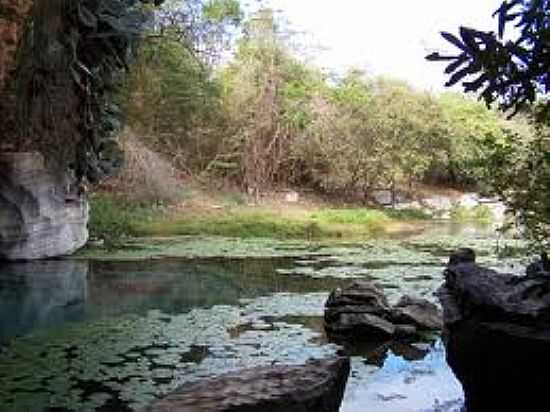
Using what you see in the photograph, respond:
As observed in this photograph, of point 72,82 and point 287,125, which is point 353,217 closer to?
point 287,125

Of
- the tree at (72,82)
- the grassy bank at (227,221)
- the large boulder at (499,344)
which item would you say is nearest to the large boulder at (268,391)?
the large boulder at (499,344)

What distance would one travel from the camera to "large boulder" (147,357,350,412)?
466 centimetres

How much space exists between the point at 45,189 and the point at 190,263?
342 centimetres

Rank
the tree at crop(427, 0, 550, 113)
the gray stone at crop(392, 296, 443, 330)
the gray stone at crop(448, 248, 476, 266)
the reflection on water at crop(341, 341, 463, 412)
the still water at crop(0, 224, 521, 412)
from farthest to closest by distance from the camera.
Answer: the gray stone at crop(392, 296, 443, 330), the gray stone at crop(448, 248, 476, 266), the still water at crop(0, 224, 521, 412), the reflection on water at crop(341, 341, 463, 412), the tree at crop(427, 0, 550, 113)

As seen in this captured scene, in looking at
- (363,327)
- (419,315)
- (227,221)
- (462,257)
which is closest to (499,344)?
(462,257)

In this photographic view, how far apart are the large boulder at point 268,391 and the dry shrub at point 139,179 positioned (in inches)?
715

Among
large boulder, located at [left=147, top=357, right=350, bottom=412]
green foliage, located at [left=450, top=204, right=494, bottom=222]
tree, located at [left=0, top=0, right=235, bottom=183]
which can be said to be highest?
tree, located at [left=0, top=0, right=235, bottom=183]

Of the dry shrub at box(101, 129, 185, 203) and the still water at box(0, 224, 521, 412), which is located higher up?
the dry shrub at box(101, 129, 185, 203)

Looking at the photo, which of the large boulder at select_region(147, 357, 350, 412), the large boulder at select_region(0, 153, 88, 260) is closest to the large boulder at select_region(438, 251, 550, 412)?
the large boulder at select_region(147, 357, 350, 412)

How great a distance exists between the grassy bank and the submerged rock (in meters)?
10.1

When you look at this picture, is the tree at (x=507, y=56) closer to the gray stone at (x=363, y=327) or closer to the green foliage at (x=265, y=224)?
the gray stone at (x=363, y=327)

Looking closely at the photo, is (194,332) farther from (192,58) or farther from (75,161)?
(192,58)

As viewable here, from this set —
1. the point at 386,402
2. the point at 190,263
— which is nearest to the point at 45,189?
the point at 190,263

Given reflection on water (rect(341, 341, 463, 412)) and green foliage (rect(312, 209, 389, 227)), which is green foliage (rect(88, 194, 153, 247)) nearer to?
green foliage (rect(312, 209, 389, 227))
